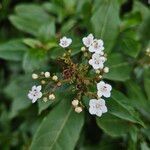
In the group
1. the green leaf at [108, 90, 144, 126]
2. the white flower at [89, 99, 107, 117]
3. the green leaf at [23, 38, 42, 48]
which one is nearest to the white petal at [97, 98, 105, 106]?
the white flower at [89, 99, 107, 117]

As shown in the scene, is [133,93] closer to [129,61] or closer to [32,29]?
[129,61]

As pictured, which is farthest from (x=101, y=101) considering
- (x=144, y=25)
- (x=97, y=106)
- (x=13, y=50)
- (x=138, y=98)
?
(x=144, y=25)

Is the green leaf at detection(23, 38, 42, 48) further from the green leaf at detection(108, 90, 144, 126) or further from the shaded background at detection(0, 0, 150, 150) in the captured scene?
the green leaf at detection(108, 90, 144, 126)

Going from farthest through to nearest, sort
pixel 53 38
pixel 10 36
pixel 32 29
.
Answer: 1. pixel 10 36
2. pixel 32 29
3. pixel 53 38

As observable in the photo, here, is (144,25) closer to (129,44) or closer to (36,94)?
(129,44)

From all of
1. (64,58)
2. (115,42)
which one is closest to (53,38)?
(115,42)

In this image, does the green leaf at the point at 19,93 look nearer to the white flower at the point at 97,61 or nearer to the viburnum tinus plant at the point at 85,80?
the viburnum tinus plant at the point at 85,80
